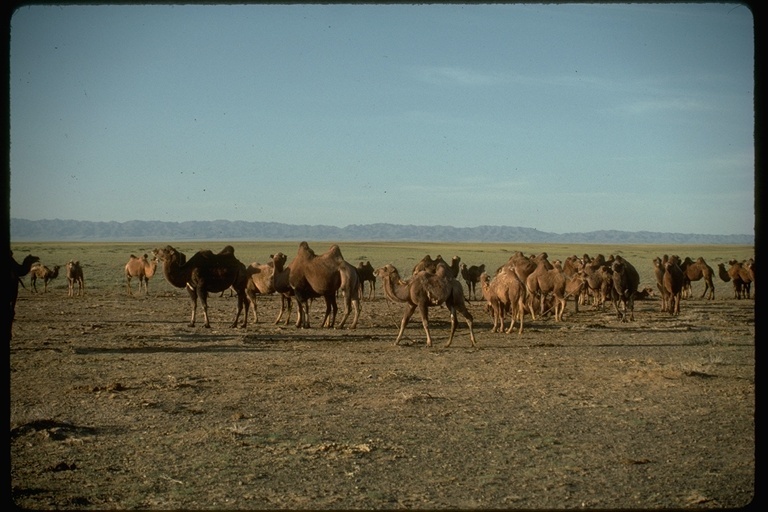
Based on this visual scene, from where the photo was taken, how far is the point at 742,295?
36062 mm

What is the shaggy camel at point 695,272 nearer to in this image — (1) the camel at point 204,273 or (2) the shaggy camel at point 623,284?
(2) the shaggy camel at point 623,284

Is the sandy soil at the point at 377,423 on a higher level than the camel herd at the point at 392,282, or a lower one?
lower

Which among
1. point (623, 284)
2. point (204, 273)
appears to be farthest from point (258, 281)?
point (623, 284)

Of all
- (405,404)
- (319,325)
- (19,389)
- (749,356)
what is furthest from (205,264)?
(749,356)

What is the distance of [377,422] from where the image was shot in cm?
1001

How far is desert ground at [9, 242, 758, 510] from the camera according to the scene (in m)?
7.39

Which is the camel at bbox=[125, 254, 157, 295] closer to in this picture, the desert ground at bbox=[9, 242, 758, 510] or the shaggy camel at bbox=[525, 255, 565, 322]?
the desert ground at bbox=[9, 242, 758, 510]

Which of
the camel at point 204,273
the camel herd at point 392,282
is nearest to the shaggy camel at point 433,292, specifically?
the camel herd at point 392,282

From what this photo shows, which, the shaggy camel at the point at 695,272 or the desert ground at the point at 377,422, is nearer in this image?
the desert ground at the point at 377,422

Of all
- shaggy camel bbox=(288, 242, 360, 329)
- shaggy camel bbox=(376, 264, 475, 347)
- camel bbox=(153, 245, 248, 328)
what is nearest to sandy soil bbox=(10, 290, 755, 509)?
shaggy camel bbox=(376, 264, 475, 347)

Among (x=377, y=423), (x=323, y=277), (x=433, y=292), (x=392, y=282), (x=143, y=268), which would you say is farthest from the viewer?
(x=143, y=268)

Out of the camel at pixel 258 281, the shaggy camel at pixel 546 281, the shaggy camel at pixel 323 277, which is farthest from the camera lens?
the camel at pixel 258 281

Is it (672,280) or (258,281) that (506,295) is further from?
(672,280)

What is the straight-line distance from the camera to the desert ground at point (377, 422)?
24.2 feet
